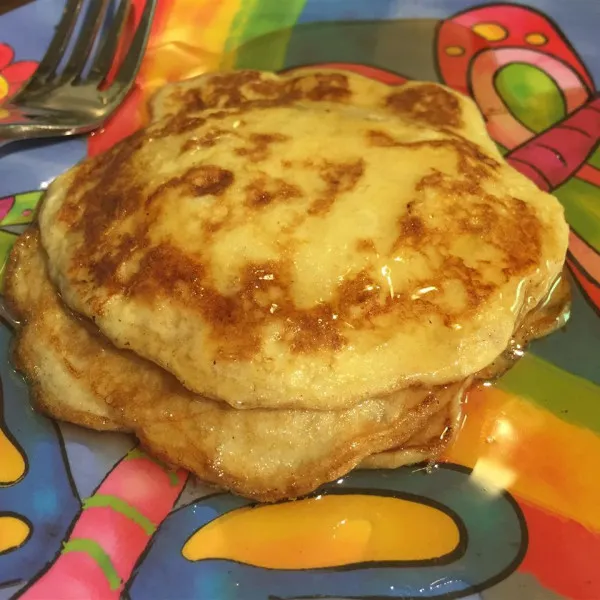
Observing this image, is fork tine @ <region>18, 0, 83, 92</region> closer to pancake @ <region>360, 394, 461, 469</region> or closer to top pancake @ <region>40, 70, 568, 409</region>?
top pancake @ <region>40, 70, 568, 409</region>

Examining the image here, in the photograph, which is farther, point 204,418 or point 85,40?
point 85,40

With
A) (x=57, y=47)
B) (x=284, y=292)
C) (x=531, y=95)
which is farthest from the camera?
(x=57, y=47)

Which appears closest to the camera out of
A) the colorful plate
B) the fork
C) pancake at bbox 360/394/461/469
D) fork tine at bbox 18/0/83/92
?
the colorful plate

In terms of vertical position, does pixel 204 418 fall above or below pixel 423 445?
above

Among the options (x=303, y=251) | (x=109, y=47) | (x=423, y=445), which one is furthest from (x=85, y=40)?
(x=423, y=445)

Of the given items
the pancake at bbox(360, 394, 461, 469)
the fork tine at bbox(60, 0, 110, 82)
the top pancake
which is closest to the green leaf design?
the top pancake

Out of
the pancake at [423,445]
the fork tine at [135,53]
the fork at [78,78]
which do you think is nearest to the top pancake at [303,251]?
the pancake at [423,445]

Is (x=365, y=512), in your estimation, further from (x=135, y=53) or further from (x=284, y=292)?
(x=135, y=53)
